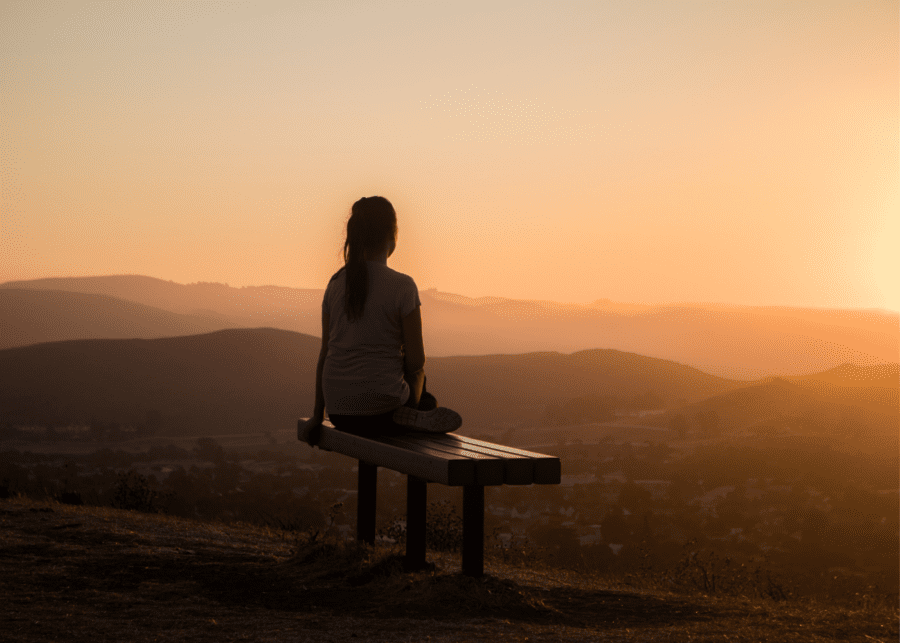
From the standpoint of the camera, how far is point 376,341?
504 centimetres

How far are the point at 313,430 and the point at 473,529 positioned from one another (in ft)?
4.94

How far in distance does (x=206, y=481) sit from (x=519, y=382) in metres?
53.4

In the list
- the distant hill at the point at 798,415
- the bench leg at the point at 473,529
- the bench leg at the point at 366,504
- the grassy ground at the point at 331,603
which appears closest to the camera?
the grassy ground at the point at 331,603

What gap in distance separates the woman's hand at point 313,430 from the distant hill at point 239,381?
58.6 m

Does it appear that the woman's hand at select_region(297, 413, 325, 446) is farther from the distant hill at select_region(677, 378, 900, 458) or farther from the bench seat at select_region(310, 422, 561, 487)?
the distant hill at select_region(677, 378, 900, 458)

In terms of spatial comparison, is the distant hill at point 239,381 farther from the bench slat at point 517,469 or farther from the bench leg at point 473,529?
the bench slat at point 517,469

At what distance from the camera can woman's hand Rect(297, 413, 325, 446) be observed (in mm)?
5616

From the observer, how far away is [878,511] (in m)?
26.5

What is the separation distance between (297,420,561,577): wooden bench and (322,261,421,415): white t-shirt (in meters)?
0.24

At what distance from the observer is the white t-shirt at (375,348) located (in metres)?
5.03

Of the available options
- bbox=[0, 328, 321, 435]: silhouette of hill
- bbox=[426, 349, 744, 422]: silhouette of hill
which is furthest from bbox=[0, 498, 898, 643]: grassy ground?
bbox=[426, 349, 744, 422]: silhouette of hill

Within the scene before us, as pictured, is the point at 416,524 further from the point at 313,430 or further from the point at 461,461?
the point at 461,461

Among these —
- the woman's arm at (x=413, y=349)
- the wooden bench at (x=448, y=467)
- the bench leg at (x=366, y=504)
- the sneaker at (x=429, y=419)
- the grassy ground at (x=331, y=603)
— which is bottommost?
the grassy ground at (x=331, y=603)

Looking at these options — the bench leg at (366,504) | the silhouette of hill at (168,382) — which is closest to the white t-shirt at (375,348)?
the bench leg at (366,504)
